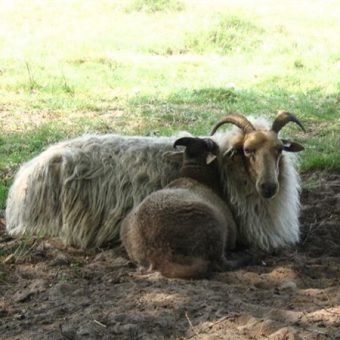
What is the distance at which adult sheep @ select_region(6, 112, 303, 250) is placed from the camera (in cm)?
627

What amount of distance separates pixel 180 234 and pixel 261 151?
1236 mm

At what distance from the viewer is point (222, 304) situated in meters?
4.41

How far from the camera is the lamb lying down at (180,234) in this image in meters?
5.18

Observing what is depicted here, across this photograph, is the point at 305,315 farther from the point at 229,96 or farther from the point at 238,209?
the point at 229,96

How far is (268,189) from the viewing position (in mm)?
5922

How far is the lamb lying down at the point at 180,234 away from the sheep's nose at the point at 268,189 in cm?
37

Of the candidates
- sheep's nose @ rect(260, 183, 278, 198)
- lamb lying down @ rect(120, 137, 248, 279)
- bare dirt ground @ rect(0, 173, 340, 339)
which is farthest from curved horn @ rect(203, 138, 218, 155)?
bare dirt ground @ rect(0, 173, 340, 339)

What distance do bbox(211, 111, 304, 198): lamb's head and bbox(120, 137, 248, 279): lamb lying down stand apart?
42 cm

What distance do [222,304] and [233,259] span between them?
1.35 metres

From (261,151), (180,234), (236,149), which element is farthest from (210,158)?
(180,234)

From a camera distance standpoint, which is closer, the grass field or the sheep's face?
the sheep's face

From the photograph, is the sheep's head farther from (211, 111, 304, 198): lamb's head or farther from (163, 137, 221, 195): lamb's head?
(211, 111, 304, 198): lamb's head

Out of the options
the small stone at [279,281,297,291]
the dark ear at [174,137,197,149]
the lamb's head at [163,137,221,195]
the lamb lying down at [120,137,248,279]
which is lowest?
the small stone at [279,281,297,291]

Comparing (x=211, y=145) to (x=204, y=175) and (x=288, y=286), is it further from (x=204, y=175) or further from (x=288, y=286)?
(x=288, y=286)
